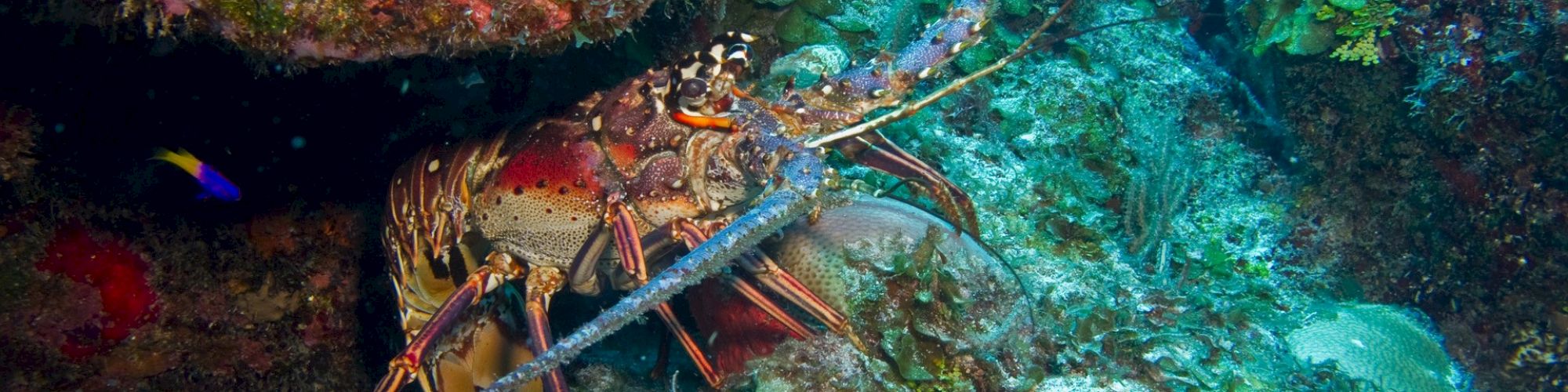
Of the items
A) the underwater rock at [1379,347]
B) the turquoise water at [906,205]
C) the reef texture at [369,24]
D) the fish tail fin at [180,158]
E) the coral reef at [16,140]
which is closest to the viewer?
the reef texture at [369,24]

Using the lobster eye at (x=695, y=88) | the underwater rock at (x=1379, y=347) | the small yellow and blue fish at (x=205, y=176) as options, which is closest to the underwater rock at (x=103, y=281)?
the small yellow and blue fish at (x=205, y=176)

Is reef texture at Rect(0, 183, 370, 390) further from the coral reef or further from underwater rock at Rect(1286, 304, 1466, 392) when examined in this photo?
underwater rock at Rect(1286, 304, 1466, 392)

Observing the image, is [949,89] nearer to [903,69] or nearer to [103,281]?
[903,69]

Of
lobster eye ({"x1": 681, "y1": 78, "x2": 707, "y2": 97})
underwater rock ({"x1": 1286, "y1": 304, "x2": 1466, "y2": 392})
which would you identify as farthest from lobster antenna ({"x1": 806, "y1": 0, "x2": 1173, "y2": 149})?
underwater rock ({"x1": 1286, "y1": 304, "x2": 1466, "y2": 392})

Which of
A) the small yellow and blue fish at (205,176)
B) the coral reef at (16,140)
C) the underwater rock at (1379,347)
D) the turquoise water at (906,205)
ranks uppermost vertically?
the coral reef at (16,140)

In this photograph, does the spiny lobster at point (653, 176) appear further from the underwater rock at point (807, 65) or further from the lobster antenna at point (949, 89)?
the underwater rock at point (807, 65)

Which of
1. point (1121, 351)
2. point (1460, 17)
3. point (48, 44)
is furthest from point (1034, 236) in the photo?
point (48, 44)
